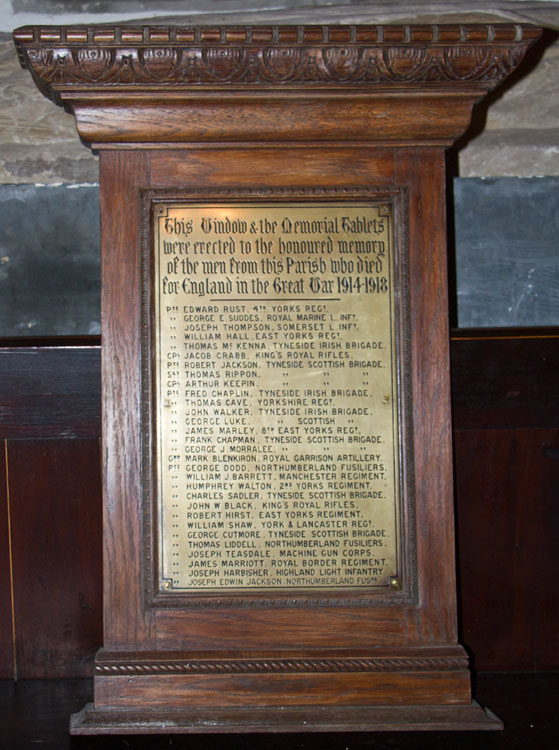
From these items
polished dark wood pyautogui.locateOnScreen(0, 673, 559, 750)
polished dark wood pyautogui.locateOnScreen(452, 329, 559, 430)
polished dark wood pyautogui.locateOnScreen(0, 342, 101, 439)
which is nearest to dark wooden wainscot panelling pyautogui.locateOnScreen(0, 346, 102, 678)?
polished dark wood pyautogui.locateOnScreen(0, 342, 101, 439)

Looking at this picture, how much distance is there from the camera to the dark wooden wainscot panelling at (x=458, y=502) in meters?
2.24

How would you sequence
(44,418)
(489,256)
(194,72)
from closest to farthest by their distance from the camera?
(194,72) → (44,418) → (489,256)

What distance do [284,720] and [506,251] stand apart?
5.42 feet

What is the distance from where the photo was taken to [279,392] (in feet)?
6.43

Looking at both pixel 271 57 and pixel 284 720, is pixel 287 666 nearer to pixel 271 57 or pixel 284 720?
pixel 284 720

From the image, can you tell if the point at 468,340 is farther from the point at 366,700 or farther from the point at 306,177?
the point at 366,700

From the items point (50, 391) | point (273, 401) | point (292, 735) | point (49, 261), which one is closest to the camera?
point (292, 735)

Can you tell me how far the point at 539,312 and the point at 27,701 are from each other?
2034 mm

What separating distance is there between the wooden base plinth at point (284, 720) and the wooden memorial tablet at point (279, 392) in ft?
0.03

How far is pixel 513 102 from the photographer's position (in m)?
2.57

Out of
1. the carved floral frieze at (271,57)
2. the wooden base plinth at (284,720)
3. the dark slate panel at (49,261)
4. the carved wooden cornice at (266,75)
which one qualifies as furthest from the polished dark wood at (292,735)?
the carved floral frieze at (271,57)

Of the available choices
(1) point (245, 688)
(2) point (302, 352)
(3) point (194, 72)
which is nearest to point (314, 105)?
(3) point (194, 72)

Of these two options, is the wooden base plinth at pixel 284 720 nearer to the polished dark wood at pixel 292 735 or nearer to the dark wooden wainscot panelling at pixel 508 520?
the polished dark wood at pixel 292 735

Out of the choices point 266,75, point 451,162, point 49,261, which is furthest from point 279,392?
point 451,162
